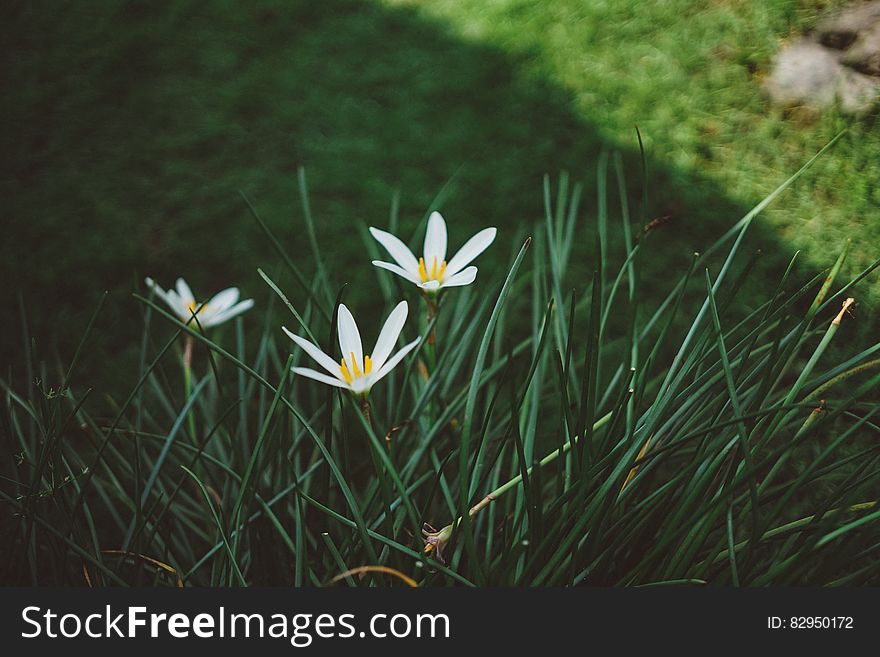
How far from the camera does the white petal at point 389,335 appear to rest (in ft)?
1.93

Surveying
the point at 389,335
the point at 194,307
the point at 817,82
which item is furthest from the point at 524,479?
the point at 817,82

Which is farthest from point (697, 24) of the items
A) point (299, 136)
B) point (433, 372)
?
point (433, 372)

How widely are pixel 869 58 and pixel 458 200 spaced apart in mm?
819

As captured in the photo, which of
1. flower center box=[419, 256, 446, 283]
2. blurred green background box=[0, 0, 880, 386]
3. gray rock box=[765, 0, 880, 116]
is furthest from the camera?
blurred green background box=[0, 0, 880, 386]

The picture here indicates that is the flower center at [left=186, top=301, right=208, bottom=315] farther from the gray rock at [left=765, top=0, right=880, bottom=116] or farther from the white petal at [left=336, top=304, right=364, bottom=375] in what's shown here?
the gray rock at [left=765, top=0, right=880, bottom=116]

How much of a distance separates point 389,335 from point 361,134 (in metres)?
1.09

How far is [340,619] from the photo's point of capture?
1.95 feet

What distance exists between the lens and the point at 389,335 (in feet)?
1.98

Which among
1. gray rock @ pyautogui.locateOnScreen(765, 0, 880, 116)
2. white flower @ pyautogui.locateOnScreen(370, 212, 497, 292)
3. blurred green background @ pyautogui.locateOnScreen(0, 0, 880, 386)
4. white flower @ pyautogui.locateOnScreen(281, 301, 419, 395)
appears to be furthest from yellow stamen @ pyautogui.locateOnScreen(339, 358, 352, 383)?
gray rock @ pyautogui.locateOnScreen(765, 0, 880, 116)

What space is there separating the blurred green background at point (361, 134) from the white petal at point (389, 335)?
521 millimetres

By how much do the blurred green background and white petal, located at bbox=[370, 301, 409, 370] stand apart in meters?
0.52

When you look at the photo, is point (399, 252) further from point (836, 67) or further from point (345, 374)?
point (836, 67)

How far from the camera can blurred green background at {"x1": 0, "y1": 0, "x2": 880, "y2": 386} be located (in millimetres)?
1231

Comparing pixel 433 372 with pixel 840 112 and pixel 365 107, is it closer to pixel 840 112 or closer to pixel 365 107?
pixel 840 112
